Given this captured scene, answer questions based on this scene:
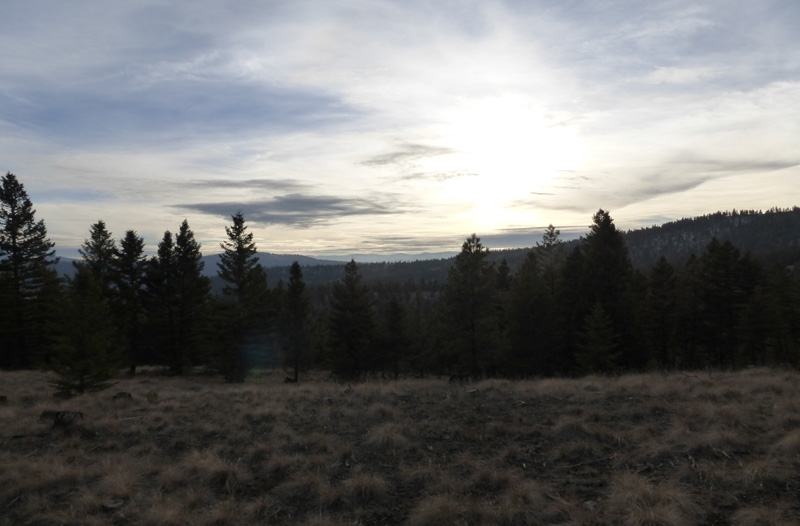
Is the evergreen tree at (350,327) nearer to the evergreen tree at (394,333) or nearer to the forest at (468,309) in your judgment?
the forest at (468,309)

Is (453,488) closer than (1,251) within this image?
Yes

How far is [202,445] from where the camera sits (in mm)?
9125

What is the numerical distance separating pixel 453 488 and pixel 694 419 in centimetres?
512

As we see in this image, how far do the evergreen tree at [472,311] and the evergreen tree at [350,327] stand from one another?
9.50m

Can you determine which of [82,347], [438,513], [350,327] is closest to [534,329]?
[350,327]

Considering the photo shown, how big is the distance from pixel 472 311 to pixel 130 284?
23235mm

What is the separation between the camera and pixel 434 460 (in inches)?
301

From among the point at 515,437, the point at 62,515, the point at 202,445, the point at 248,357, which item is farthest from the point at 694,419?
the point at 248,357

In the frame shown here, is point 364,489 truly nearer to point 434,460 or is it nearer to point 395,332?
point 434,460

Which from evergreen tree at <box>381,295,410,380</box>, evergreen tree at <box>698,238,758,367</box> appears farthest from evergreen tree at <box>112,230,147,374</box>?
evergreen tree at <box>698,238,758,367</box>

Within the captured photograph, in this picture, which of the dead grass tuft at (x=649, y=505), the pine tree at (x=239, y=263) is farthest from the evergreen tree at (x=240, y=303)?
the dead grass tuft at (x=649, y=505)

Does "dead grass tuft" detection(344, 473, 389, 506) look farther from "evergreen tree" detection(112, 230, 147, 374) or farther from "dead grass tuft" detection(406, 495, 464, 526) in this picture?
"evergreen tree" detection(112, 230, 147, 374)

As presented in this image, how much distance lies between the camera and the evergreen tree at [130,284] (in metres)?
30.3

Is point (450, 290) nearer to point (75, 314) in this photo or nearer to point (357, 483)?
point (75, 314)
